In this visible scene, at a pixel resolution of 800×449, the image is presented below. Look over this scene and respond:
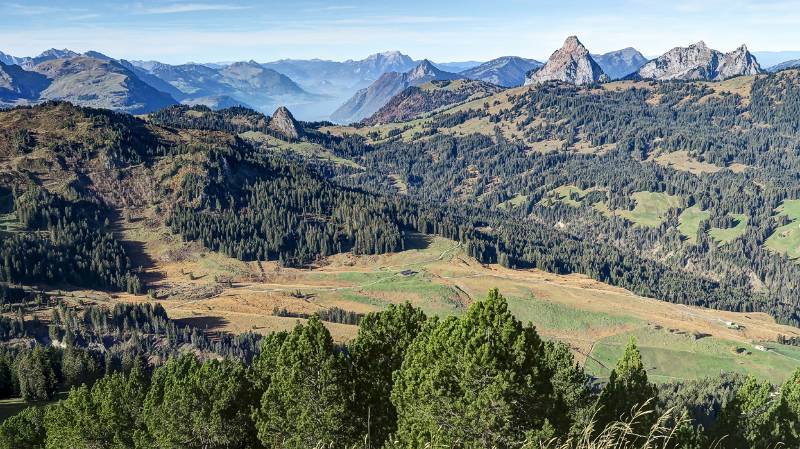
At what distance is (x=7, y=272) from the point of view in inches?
6565

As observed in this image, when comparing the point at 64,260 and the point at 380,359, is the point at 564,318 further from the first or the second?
the point at 64,260

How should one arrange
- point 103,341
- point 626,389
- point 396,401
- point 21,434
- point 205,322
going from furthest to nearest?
point 205,322
point 103,341
point 21,434
point 626,389
point 396,401

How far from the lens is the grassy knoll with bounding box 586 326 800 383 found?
504ft

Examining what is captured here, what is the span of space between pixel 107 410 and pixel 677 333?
166404 millimetres

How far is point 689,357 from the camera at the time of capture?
161 m

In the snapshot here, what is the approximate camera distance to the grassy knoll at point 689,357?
504 ft

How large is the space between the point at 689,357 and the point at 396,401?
152 m

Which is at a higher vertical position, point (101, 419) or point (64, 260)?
point (101, 419)

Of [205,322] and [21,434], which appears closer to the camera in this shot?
[21,434]

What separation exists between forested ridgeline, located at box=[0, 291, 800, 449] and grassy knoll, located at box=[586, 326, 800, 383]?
100016 millimetres

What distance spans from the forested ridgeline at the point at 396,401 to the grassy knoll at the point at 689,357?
100 meters

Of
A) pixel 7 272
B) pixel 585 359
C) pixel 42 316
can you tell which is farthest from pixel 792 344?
pixel 7 272

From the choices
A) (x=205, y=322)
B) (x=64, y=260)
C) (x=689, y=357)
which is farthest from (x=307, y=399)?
(x=64, y=260)

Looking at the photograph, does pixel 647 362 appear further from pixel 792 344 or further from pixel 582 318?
pixel 792 344
